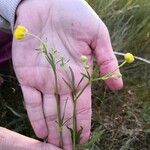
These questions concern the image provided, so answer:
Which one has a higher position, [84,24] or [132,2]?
[84,24]

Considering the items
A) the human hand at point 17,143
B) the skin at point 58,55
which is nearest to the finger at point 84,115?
the skin at point 58,55

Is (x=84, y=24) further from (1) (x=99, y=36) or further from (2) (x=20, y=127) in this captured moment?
(2) (x=20, y=127)

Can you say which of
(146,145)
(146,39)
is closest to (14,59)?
(146,145)

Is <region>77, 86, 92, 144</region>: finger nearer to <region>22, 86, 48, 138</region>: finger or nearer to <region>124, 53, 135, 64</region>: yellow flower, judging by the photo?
<region>22, 86, 48, 138</region>: finger

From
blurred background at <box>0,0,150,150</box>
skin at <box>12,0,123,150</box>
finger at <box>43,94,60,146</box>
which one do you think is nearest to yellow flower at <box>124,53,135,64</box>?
skin at <box>12,0,123,150</box>

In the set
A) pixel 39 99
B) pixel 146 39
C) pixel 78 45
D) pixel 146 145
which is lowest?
pixel 146 145

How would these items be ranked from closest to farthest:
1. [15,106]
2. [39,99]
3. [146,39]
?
[39,99], [15,106], [146,39]
